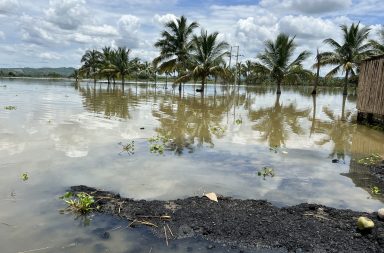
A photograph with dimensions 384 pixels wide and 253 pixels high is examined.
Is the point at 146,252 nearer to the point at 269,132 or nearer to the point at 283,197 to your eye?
the point at 283,197

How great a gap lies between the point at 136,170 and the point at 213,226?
10.3ft

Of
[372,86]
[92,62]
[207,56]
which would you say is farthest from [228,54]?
[92,62]

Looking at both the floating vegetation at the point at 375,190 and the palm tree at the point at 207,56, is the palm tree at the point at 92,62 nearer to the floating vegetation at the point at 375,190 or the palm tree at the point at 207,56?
the palm tree at the point at 207,56

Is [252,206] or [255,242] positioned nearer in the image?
[255,242]

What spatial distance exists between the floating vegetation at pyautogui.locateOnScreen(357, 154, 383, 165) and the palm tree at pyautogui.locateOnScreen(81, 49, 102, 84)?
53239 mm

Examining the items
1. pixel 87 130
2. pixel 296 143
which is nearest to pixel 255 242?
pixel 296 143

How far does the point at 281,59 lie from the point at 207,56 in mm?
8244

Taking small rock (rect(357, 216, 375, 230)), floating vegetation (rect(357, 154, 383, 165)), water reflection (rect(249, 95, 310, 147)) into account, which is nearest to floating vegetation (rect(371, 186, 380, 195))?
small rock (rect(357, 216, 375, 230))

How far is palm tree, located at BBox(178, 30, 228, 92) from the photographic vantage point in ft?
104

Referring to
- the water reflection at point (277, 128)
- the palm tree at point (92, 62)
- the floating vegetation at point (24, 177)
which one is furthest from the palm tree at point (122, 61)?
the floating vegetation at point (24, 177)

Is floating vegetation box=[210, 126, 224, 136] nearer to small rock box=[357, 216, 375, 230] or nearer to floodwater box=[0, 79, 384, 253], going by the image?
floodwater box=[0, 79, 384, 253]

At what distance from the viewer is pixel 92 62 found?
2382 inches

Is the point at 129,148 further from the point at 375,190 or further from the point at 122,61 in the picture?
the point at 122,61

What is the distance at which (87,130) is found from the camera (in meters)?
11.9
